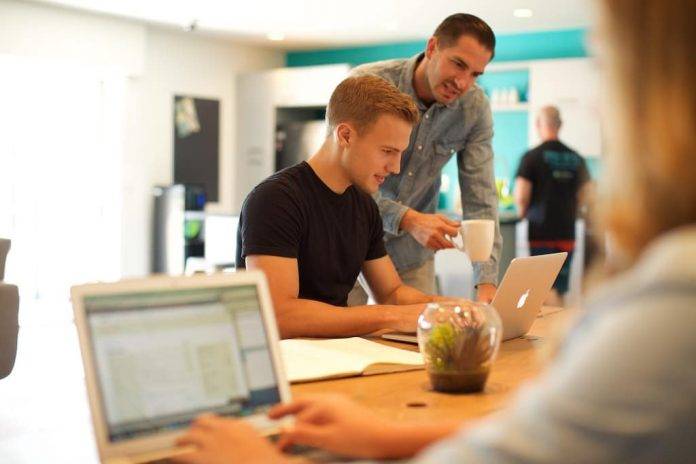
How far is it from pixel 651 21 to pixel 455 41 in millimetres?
2192

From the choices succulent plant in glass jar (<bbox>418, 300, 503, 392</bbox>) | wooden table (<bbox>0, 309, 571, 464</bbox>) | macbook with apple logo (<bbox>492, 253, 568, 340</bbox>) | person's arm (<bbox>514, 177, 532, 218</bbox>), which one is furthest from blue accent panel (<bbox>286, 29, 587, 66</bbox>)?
succulent plant in glass jar (<bbox>418, 300, 503, 392</bbox>)

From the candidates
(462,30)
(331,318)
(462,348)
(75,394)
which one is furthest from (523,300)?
(75,394)

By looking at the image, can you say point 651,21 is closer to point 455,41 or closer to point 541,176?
point 455,41

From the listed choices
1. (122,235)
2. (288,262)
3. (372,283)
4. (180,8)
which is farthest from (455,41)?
(122,235)

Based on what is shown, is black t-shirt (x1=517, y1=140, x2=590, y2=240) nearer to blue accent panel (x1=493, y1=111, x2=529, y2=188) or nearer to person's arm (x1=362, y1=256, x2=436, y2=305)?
blue accent panel (x1=493, y1=111, x2=529, y2=188)

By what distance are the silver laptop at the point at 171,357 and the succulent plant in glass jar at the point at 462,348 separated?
1.33 feet

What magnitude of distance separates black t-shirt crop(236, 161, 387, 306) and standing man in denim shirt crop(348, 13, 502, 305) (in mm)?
337

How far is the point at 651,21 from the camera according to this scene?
659mm

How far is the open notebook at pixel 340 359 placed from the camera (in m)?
1.66

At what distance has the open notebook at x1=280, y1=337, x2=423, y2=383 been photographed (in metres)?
1.66

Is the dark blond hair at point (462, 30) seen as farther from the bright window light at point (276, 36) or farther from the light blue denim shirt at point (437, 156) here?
the bright window light at point (276, 36)

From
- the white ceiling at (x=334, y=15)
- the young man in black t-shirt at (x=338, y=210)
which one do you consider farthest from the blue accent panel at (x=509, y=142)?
the young man in black t-shirt at (x=338, y=210)

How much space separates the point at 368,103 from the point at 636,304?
1.79m

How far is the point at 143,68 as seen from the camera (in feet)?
A: 29.1
